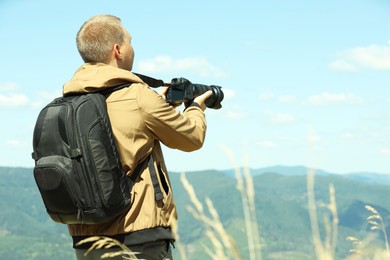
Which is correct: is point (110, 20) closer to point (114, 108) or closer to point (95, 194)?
point (114, 108)

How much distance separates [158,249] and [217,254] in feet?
3.32

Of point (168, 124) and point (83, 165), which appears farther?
point (168, 124)

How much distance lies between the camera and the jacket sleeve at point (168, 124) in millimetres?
2766

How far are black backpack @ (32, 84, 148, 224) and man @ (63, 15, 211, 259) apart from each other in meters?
0.06

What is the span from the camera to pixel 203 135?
118 inches

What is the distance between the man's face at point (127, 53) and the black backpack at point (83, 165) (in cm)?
26

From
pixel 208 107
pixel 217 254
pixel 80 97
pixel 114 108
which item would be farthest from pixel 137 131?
pixel 217 254

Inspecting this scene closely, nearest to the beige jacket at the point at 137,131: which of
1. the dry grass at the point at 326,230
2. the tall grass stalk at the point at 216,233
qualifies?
the tall grass stalk at the point at 216,233

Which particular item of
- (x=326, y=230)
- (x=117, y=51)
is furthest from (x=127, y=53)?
(x=326, y=230)

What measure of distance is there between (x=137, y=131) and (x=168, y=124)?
6.3 inches

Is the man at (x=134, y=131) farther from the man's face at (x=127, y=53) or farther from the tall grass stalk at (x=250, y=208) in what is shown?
the tall grass stalk at (x=250, y=208)

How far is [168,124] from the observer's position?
279 cm

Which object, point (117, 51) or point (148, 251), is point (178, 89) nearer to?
point (117, 51)

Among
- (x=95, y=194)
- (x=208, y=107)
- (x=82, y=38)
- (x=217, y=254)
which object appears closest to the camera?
(x=217, y=254)
